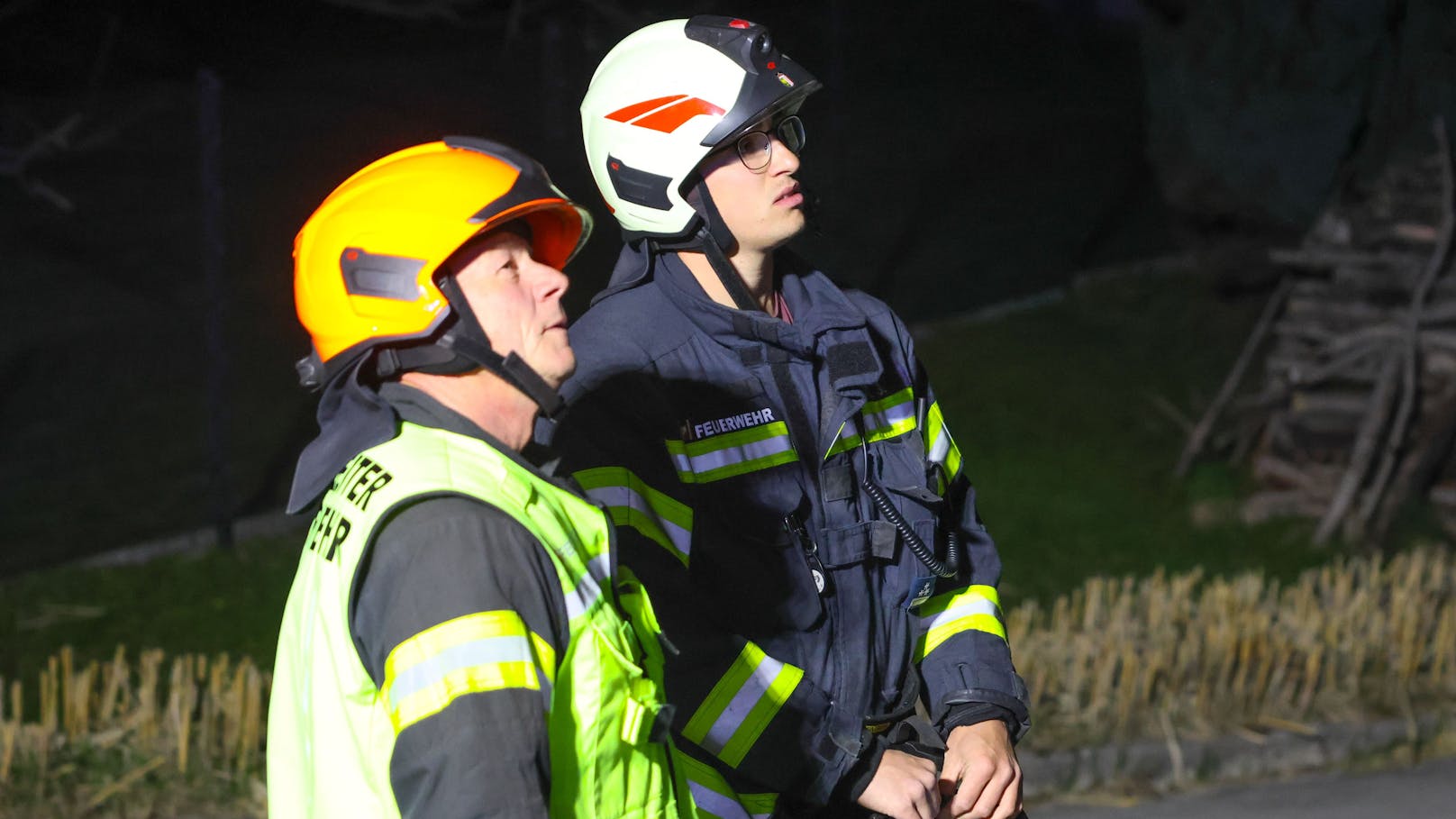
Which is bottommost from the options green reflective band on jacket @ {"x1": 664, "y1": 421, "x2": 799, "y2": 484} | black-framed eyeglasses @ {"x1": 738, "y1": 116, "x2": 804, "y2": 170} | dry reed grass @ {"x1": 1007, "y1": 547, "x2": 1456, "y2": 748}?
dry reed grass @ {"x1": 1007, "y1": 547, "x2": 1456, "y2": 748}

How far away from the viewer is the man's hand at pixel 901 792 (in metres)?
2.91

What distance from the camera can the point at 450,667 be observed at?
6.48ft

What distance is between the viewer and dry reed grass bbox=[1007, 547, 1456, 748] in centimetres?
646

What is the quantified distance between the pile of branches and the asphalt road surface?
327 centimetres

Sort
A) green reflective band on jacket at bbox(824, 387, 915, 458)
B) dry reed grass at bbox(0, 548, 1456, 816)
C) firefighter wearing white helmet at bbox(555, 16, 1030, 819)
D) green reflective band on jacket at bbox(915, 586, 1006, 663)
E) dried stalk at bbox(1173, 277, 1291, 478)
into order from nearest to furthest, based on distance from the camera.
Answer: firefighter wearing white helmet at bbox(555, 16, 1030, 819) → green reflective band on jacket at bbox(824, 387, 915, 458) → green reflective band on jacket at bbox(915, 586, 1006, 663) → dry reed grass at bbox(0, 548, 1456, 816) → dried stalk at bbox(1173, 277, 1291, 478)

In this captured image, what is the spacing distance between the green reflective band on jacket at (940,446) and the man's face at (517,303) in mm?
1141

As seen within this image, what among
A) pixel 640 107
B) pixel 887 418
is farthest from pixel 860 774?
pixel 640 107

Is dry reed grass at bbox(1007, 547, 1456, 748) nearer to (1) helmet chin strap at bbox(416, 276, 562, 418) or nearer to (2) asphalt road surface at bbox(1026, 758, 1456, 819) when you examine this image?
(2) asphalt road surface at bbox(1026, 758, 1456, 819)

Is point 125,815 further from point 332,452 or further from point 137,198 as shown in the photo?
point 137,198

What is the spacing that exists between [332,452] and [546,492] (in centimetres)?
30

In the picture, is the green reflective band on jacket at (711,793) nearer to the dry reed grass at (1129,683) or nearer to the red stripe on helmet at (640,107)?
the red stripe on helmet at (640,107)

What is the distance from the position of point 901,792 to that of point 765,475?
602 mm

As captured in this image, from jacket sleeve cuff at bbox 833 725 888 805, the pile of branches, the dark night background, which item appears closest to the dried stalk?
the pile of branches

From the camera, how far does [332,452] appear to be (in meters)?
2.23
